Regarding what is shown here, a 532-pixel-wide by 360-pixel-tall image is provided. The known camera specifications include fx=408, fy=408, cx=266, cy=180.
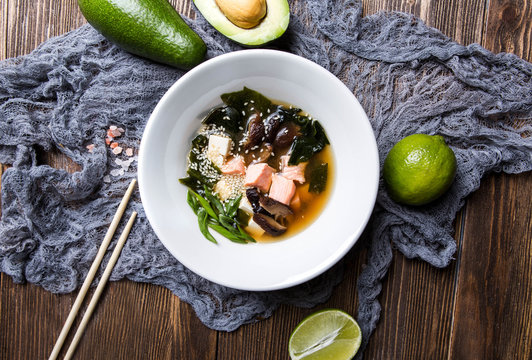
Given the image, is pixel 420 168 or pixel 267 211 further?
pixel 267 211

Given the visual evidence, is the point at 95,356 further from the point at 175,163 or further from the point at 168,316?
the point at 175,163

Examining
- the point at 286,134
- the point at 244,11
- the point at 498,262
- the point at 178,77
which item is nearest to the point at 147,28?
the point at 178,77

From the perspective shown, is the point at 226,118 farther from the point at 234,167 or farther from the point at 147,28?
the point at 147,28

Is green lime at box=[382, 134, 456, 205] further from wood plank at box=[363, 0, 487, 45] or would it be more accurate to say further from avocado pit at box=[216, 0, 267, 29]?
avocado pit at box=[216, 0, 267, 29]

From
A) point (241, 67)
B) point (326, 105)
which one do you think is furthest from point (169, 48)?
point (326, 105)

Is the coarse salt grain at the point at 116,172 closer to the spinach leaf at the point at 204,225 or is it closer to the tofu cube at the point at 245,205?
the spinach leaf at the point at 204,225

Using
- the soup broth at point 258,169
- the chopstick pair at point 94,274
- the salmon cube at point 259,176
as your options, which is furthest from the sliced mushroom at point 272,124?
the chopstick pair at point 94,274

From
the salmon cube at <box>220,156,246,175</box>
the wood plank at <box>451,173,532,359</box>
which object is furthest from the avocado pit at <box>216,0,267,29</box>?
the wood plank at <box>451,173,532,359</box>

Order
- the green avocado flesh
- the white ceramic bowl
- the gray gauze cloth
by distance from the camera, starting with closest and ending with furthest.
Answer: the white ceramic bowl < the green avocado flesh < the gray gauze cloth
